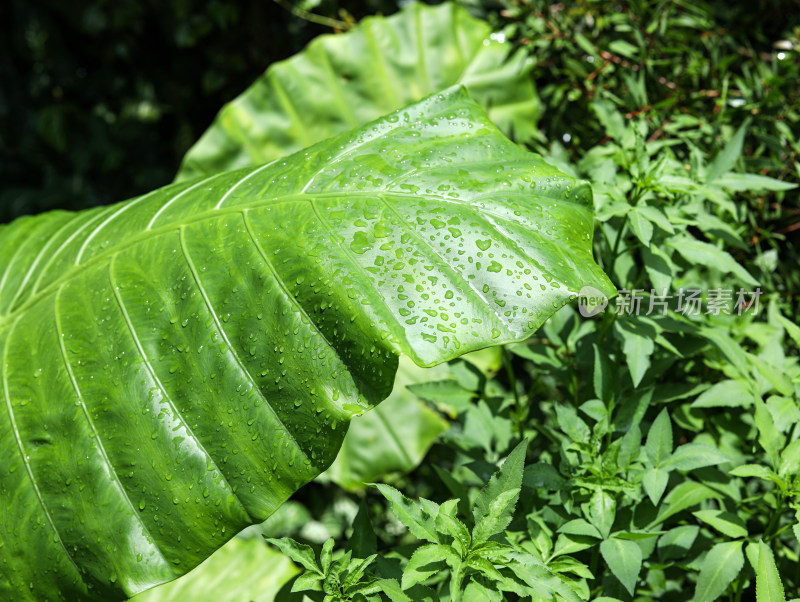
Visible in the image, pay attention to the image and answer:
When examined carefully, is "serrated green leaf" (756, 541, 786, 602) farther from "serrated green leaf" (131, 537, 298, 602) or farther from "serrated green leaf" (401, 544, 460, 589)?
"serrated green leaf" (131, 537, 298, 602)


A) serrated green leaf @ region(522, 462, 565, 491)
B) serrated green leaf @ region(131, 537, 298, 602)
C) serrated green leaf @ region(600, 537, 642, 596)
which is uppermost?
serrated green leaf @ region(522, 462, 565, 491)

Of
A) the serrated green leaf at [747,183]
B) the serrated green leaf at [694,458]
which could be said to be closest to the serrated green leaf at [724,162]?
the serrated green leaf at [747,183]

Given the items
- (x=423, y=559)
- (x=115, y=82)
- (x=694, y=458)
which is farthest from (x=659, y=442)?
(x=115, y=82)

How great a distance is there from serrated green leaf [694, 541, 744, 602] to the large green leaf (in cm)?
148

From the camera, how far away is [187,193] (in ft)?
3.70

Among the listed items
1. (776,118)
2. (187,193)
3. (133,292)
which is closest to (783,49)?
(776,118)

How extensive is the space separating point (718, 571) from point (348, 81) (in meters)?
1.67

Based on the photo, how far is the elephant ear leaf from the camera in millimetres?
833

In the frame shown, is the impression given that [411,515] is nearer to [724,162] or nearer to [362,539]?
[362,539]

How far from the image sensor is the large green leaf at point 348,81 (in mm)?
2086

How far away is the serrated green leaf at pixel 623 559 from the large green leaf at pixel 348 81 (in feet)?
4.88

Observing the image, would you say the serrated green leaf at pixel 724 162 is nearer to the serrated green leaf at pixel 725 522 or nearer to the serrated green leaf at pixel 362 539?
the serrated green leaf at pixel 725 522

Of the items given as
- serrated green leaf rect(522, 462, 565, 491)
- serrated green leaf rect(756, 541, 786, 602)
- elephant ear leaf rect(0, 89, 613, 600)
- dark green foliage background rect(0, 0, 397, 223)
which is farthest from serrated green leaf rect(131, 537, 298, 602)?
dark green foliage background rect(0, 0, 397, 223)

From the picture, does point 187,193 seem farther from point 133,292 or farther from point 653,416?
point 653,416
